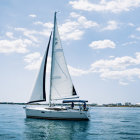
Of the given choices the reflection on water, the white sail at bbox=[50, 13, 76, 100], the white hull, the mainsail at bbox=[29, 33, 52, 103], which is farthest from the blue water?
the white sail at bbox=[50, 13, 76, 100]

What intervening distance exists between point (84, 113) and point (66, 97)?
4.45m

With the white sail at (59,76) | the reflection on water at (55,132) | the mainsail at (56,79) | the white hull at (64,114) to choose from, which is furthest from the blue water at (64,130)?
the white sail at (59,76)

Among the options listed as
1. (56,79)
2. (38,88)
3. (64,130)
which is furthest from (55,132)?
(38,88)

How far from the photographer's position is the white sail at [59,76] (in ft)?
124

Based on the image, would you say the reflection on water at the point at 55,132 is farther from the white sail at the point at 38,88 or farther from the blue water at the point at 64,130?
the white sail at the point at 38,88

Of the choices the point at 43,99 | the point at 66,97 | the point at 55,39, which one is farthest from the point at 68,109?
the point at 55,39

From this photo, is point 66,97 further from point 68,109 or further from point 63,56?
point 63,56

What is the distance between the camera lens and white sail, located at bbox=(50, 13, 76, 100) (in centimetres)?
3781

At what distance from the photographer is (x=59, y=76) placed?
3825 cm

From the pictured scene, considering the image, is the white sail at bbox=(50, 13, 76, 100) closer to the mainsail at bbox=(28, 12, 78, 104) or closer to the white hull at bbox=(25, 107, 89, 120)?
the mainsail at bbox=(28, 12, 78, 104)

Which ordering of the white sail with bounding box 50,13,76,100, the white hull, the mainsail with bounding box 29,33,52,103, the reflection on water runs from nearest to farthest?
the reflection on water, the white hull, the white sail with bounding box 50,13,76,100, the mainsail with bounding box 29,33,52,103

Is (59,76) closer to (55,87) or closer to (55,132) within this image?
(55,87)

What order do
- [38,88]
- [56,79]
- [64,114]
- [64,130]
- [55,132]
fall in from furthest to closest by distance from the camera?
[38,88] → [56,79] → [64,114] → [64,130] → [55,132]

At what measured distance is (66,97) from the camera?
125ft
